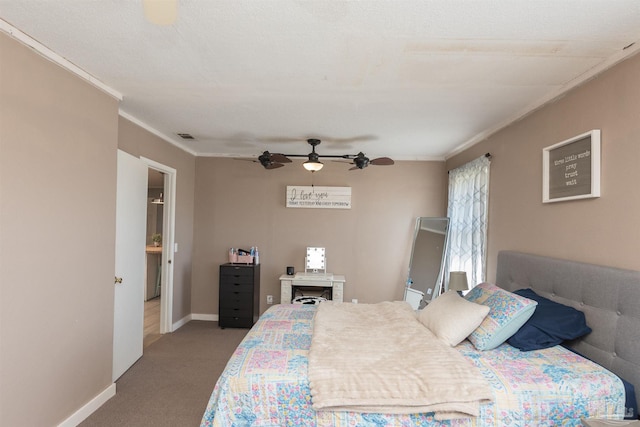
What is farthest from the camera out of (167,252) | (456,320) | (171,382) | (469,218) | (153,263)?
(153,263)

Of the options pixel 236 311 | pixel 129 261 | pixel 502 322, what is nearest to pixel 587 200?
pixel 502 322

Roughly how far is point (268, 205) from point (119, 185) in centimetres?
232

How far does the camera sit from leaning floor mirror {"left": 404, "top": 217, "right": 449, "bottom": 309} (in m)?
4.62

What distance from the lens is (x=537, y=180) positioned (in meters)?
2.83

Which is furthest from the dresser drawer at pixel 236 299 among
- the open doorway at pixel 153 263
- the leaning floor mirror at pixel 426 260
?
the leaning floor mirror at pixel 426 260

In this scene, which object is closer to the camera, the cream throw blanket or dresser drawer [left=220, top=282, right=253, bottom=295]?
the cream throw blanket

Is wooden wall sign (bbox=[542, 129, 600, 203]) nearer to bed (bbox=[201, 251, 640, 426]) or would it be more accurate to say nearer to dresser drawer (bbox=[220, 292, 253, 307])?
bed (bbox=[201, 251, 640, 426])

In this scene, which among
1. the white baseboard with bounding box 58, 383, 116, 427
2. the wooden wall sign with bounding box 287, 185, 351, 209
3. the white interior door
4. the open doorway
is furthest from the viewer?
the wooden wall sign with bounding box 287, 185, 351, 209

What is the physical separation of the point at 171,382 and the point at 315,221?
276 centimetres

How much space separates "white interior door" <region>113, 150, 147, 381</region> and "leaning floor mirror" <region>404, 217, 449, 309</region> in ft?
11.1

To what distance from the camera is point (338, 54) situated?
2123mm

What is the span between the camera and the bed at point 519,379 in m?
1.73

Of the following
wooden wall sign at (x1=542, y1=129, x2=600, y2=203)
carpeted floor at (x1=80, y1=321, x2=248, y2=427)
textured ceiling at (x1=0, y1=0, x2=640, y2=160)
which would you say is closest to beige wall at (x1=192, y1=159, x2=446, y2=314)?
carpeted floor at (x1=80, y1=321, x2=248, y2=427)

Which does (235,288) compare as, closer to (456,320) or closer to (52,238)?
(52,238)
